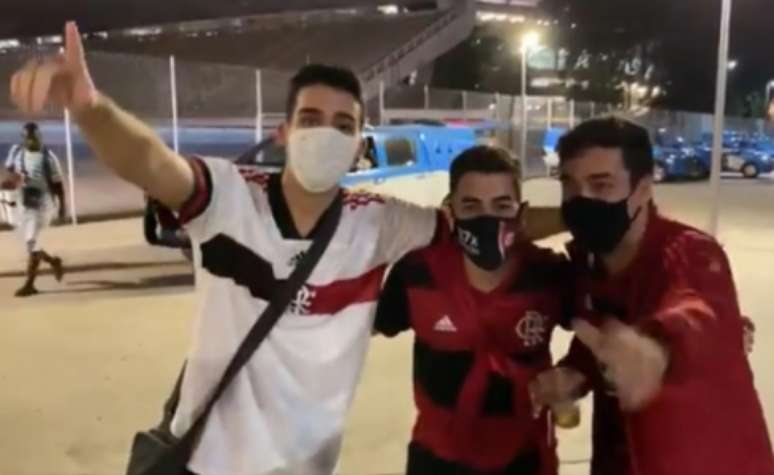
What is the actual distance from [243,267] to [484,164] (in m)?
0.69

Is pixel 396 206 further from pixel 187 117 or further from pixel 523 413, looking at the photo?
pixel 187 117

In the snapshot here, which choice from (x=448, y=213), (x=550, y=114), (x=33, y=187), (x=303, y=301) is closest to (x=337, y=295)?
(x=303, y=301)

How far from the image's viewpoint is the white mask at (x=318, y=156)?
7.95 ft

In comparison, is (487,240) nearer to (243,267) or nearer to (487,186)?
(487,186)

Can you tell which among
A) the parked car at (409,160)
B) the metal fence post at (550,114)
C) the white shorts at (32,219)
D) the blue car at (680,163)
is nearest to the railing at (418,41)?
the metal fence post at (550,114)

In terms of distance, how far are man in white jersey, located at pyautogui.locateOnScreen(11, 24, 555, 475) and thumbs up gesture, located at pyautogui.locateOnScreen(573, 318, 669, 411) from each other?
0.78m

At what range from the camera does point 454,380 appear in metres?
2.54

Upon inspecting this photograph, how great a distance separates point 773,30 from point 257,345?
2274 inches

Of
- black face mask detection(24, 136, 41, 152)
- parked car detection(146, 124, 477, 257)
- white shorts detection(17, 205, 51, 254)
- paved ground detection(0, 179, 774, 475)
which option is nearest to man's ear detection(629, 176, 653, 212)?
paved ground detection(0, 179, 774, 475)

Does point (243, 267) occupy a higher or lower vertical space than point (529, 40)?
lower

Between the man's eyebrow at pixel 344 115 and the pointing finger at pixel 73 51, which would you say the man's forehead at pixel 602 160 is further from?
the pointing finger at pixel 73 51

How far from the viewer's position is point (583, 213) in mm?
2246

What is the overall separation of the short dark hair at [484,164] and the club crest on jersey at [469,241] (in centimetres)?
15

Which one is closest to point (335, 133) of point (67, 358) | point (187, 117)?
point (67, 358)
